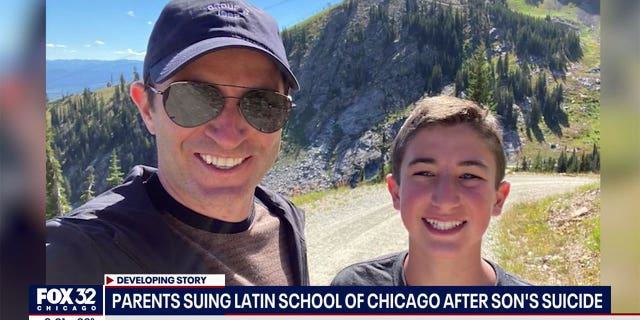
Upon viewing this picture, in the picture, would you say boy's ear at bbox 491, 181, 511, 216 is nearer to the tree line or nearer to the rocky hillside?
the rocky hillside

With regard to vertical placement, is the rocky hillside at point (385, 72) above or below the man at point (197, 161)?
above

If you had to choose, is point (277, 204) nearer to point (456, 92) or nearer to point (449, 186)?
point (449, 186)

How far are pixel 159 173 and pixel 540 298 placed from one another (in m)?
1.61

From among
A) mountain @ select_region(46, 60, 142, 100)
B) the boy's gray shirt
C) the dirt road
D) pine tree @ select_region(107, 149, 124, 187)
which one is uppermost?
mountain @ select_region(46, 60, 142, 100)

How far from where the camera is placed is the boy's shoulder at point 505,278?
1.76 meters

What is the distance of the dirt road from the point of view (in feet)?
6.00

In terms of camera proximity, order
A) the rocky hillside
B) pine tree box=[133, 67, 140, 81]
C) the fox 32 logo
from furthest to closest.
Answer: the rocky hillside
the fox 32 logo
pine tree box=[133, 67, 140, 81]

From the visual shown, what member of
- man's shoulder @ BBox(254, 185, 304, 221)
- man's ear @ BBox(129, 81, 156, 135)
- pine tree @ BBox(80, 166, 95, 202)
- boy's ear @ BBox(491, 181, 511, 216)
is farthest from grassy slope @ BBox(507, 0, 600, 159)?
pine tree @ BBox(80, 166, 95, 202)

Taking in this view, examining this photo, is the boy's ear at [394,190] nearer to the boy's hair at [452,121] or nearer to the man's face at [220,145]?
the boy's hair at [452,121]

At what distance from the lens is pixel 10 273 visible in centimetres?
173

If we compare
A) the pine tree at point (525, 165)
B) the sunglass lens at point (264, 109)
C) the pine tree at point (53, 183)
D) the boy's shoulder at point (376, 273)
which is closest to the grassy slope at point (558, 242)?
the pine tree at point (525, 165)

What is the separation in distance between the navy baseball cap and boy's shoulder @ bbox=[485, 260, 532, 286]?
116cm

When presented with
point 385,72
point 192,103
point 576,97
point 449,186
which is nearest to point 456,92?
point 449,186

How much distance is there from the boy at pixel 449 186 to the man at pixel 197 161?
1.72 ft
